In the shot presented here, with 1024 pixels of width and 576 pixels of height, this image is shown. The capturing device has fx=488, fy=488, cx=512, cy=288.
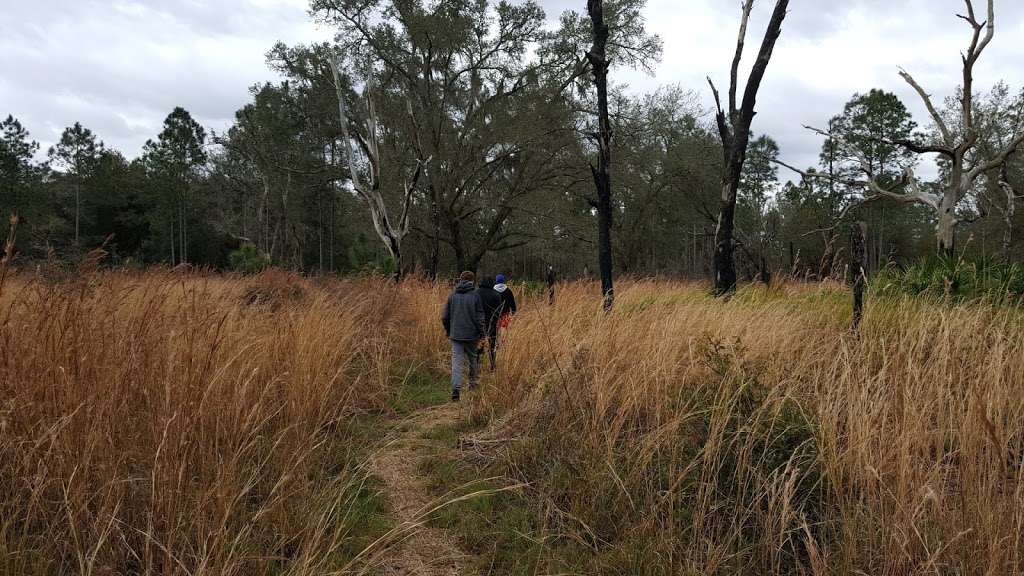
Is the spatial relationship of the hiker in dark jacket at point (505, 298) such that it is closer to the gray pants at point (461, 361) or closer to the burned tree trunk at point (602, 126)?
the gray pants at point (461, 361)

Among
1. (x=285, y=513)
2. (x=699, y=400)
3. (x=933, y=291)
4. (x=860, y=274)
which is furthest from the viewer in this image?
(x=933, y=291)

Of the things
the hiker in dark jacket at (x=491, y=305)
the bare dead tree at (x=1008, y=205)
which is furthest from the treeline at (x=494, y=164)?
the hiker in dark jacket at (x=491, y=305)

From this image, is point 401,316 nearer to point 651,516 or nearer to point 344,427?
point 344,427

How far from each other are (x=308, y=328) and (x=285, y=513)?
2.66 metres

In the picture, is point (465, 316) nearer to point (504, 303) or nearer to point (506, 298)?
point (504, 303)

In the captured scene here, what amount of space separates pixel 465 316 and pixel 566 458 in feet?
9.86

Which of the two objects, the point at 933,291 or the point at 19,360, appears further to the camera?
the point at 933,291

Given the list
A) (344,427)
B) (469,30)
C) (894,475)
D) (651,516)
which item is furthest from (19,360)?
(469,30)

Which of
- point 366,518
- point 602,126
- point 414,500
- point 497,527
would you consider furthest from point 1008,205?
point 366,518

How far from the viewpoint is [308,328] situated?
185 inches

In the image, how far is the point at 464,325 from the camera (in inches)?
223

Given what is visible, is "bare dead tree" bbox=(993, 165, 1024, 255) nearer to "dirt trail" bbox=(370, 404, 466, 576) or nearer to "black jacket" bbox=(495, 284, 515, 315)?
"black jacket" bbox=(495, 284, 515, 315)

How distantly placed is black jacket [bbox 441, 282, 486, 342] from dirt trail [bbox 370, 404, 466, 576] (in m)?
1.03

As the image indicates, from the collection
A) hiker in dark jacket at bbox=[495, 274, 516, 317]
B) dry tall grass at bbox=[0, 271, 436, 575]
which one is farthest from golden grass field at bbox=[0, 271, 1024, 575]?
hiker in dark jacket at bbox=[495, 274, 516, 317]
